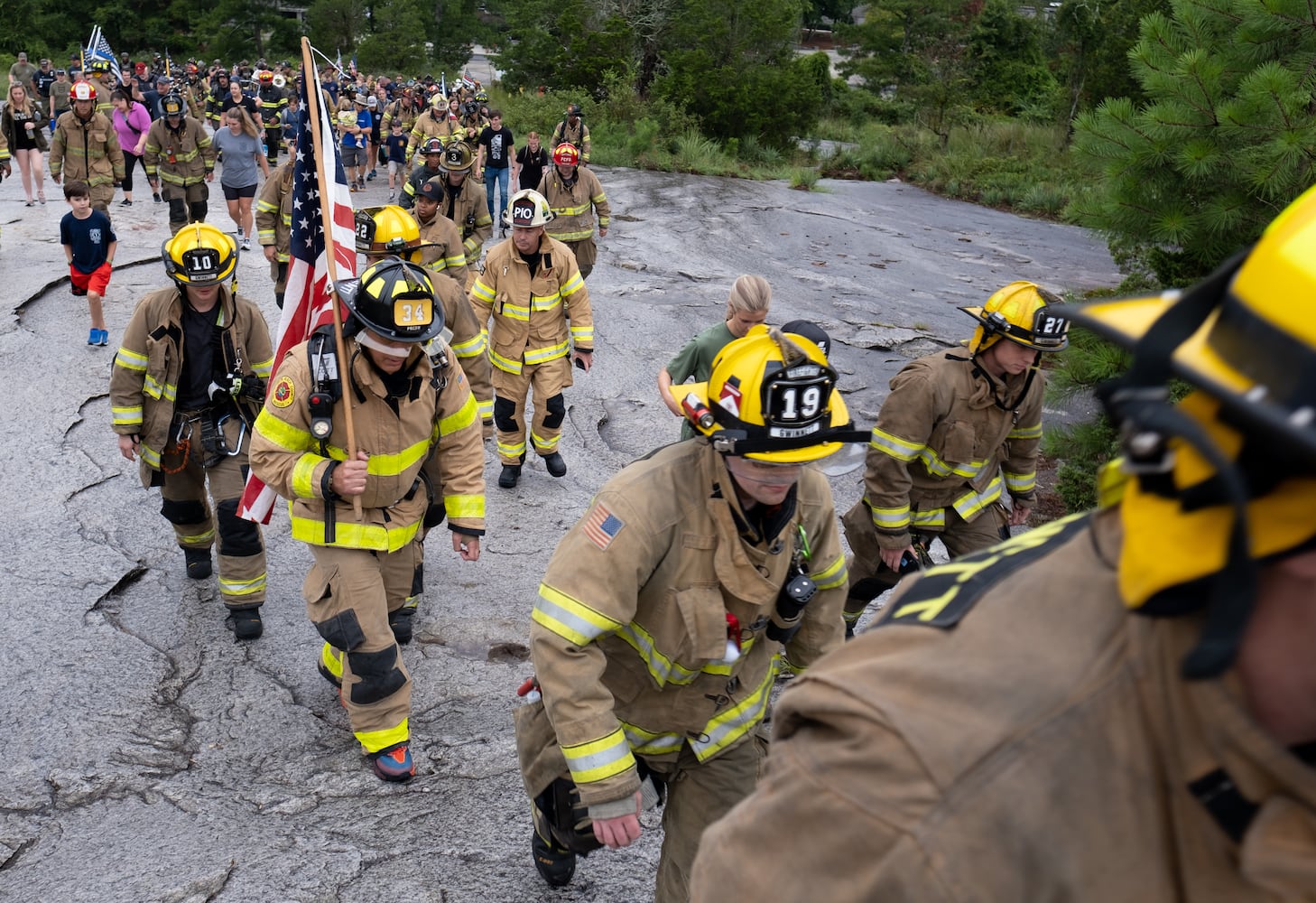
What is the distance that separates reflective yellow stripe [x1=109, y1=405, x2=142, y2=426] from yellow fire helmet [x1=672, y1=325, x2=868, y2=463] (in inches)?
163

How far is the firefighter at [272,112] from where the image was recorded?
79.0 ft

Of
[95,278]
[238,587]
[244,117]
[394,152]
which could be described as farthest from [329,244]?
[394,152]

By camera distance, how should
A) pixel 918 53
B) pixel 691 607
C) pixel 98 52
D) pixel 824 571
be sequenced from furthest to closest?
pixel 918 53, pixel 98 52, pixel 824 571, pixel 691 607

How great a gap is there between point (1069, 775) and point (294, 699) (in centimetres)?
496

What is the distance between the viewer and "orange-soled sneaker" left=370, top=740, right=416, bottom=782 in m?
4.77

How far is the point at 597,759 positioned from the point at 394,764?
83.7 inches

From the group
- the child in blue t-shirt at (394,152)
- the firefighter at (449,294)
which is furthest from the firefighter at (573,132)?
the firefighter at (449,294)

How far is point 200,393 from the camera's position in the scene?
20.4 ft

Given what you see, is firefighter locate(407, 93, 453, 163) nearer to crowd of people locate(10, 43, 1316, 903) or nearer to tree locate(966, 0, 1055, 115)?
crowd of people locate(10, 43, 1316, 903)

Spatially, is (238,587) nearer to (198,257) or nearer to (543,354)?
(198,257)

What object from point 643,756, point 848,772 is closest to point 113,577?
point 643,756

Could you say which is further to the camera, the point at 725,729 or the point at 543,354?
the point at 543,354

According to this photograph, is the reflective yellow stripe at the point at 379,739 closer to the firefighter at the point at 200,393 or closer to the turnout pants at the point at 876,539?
the firefighter at the point at 200,393

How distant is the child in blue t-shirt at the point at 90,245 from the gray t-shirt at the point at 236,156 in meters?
3.81
